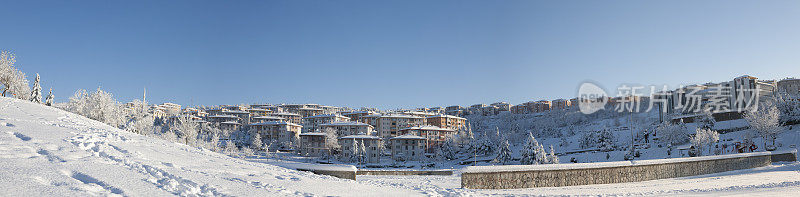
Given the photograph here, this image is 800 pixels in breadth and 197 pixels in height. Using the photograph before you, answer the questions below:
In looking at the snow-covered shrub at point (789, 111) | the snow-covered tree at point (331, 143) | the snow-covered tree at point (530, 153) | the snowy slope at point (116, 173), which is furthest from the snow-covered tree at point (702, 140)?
the snow-covered tree at point (331, 143)

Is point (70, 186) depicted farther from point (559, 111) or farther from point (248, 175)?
point (559, 111)

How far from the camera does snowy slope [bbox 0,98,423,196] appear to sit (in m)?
6.49

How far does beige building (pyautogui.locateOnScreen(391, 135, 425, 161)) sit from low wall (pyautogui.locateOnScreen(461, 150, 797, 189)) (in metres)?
59.7

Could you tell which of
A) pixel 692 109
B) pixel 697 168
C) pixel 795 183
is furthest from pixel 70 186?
pixel 692 109

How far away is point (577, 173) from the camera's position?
584 inches

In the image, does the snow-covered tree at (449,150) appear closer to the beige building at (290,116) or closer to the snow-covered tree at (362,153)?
the snow-covered tree at (362,153)

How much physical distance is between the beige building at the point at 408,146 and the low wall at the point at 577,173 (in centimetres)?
5968

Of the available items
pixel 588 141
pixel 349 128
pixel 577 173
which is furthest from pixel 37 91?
pixel 588 141

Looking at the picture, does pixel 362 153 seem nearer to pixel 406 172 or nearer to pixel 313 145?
pixel 313 145

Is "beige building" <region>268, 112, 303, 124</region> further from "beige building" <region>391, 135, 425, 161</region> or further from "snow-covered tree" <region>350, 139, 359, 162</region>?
"snow-covered tree" <region>350, 139, 359, 162</region>

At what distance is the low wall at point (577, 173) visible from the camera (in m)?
13.1

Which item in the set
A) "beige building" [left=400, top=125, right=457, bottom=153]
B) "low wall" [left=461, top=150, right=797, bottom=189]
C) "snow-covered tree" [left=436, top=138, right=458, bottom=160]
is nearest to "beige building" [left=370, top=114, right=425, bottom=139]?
"beige building" [left=400, top=125, right=457, bottom=153]

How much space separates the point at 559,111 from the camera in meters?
142

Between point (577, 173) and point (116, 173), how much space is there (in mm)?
13430
